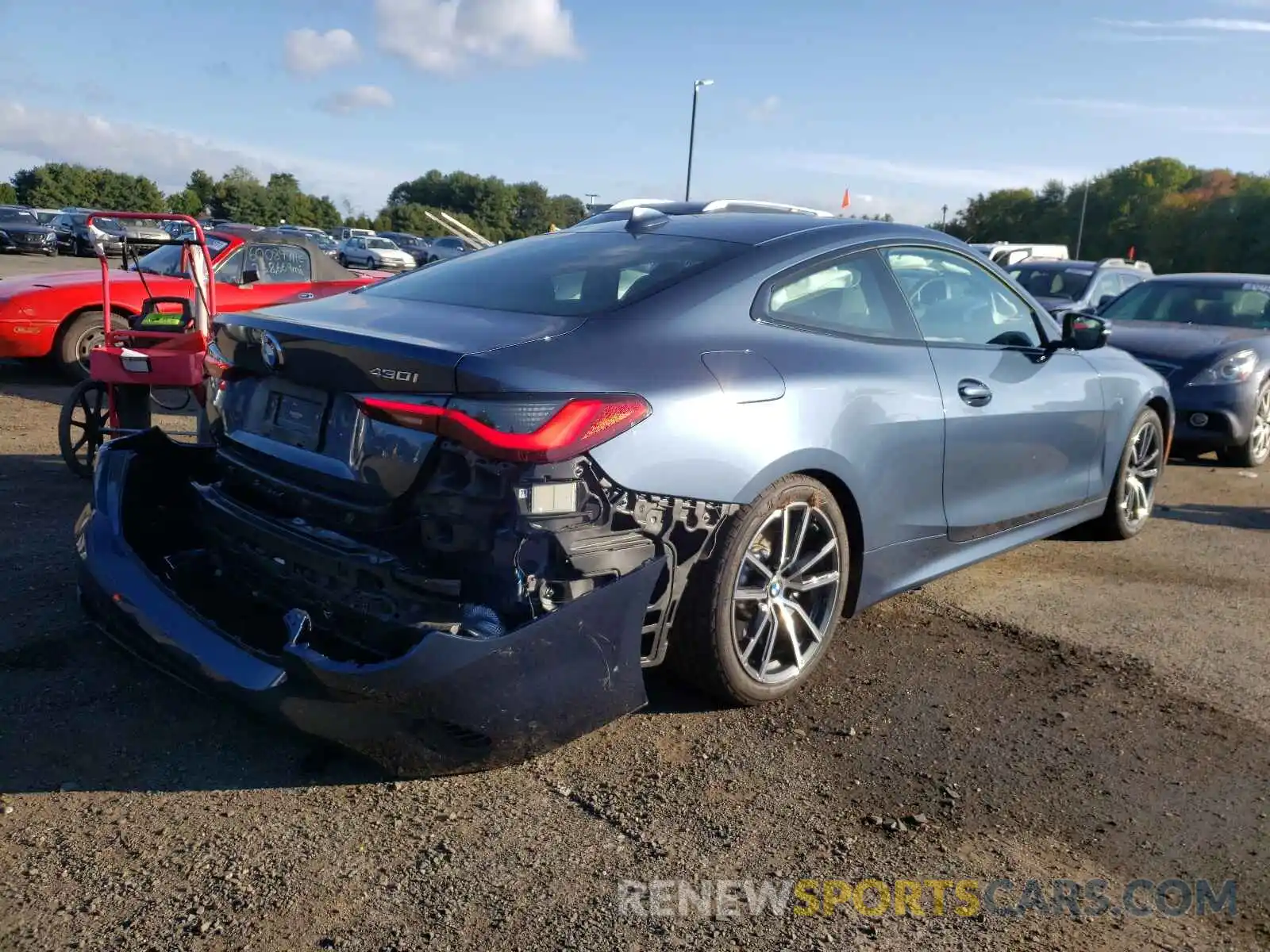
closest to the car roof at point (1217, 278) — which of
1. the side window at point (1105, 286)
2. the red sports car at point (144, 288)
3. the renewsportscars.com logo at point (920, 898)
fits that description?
the side window at point (1105, 286)

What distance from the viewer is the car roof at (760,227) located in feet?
→ 12.3

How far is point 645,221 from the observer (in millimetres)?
4074

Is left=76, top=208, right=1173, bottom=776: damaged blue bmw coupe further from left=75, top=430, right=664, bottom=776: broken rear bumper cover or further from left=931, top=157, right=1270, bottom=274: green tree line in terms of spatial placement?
left=931, top=157, right=1270, bottom=274: green tree line

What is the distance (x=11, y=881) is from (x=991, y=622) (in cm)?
352

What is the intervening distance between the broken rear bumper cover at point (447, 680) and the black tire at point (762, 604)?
0.95ft

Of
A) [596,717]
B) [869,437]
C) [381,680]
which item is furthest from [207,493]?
[869,437]

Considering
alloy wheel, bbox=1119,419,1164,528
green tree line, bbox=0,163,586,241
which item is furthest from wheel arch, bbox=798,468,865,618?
green tree line, bbox=0,163,586,241

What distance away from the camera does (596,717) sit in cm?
285

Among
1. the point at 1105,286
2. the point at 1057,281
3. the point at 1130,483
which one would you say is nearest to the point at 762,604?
the point at 1130,483

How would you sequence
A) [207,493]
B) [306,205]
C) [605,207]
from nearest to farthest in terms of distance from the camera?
[207,493]
[605,207]
[306,205]

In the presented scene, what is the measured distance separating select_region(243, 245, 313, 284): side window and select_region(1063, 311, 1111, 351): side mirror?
7115 mm

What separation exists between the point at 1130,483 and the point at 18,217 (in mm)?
41577

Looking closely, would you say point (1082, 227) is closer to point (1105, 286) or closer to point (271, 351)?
point (1105, 286)

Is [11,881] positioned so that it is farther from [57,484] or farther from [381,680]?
[57,484]
